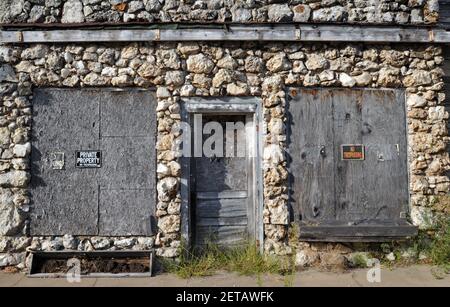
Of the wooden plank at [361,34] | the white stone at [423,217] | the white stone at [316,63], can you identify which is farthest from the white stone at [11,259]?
the white stone at [423,217]

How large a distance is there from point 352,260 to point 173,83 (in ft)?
10.9

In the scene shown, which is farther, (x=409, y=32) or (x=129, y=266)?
(x=409, y=32)

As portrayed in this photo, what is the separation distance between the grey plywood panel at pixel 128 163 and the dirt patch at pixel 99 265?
0.95 meters

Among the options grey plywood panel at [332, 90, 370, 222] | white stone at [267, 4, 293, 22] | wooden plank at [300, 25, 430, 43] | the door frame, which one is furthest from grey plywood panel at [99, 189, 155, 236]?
wooden plank at [300, 25, 430, 43]

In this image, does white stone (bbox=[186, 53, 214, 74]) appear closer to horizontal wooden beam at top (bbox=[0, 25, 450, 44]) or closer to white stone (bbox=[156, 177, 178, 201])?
horizontal wooden beam at top (bbox=[0, 25, 450, 44])

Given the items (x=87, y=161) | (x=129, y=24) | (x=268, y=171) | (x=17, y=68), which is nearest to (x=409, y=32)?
(x=268, y=171)

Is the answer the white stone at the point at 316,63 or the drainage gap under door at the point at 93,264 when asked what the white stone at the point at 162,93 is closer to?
the white stone at the point at 316,63

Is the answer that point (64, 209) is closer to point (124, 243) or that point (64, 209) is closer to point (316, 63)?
point (124, 243)

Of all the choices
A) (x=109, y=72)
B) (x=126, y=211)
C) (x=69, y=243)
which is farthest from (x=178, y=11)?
→ (x=69, y=243)

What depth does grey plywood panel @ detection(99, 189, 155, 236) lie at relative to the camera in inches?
191

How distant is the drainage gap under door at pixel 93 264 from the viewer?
4.56 meters

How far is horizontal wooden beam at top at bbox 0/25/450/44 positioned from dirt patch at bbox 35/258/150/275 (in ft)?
9.44

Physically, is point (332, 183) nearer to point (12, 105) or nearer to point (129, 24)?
point (129, 24)

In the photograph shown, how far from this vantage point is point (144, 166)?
4906 millimetres
